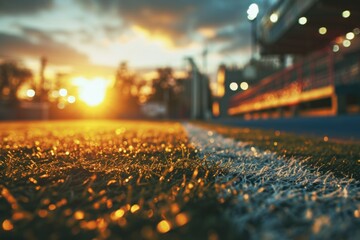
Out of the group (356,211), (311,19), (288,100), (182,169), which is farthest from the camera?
(288,100)

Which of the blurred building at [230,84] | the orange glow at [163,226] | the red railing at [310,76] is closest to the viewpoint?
the orange glow at [163,226]

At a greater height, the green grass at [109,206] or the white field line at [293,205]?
the green grass at [109,206]

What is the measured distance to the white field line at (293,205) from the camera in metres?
0.70

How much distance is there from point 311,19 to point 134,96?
1986 inches

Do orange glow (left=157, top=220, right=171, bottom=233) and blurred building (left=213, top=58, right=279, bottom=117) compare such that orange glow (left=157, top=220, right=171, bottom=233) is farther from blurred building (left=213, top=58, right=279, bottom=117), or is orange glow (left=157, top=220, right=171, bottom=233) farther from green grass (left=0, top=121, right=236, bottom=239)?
blurred building (left=213, top=58, right=279, bottom=117)

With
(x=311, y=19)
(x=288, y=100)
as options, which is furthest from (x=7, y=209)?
(x=288, y=100)

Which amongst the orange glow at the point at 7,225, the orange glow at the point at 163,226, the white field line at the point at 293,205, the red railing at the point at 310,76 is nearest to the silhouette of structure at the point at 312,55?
the red railing at the point at 310,76

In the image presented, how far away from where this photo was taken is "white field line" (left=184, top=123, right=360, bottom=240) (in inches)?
27.5

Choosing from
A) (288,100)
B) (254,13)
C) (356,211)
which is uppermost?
(254,13)

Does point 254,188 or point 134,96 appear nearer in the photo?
point 254,188

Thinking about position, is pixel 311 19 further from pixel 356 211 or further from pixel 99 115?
pixel 99 115

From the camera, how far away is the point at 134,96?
5791 centimetres

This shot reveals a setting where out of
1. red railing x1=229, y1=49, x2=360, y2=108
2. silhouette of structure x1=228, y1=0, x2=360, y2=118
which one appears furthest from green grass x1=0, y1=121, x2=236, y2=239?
red railing x1=229, y1=49, x2=360, y2=108

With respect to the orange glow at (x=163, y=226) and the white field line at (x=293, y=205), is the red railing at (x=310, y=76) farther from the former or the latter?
the orange glow at (x=163, y=226)
